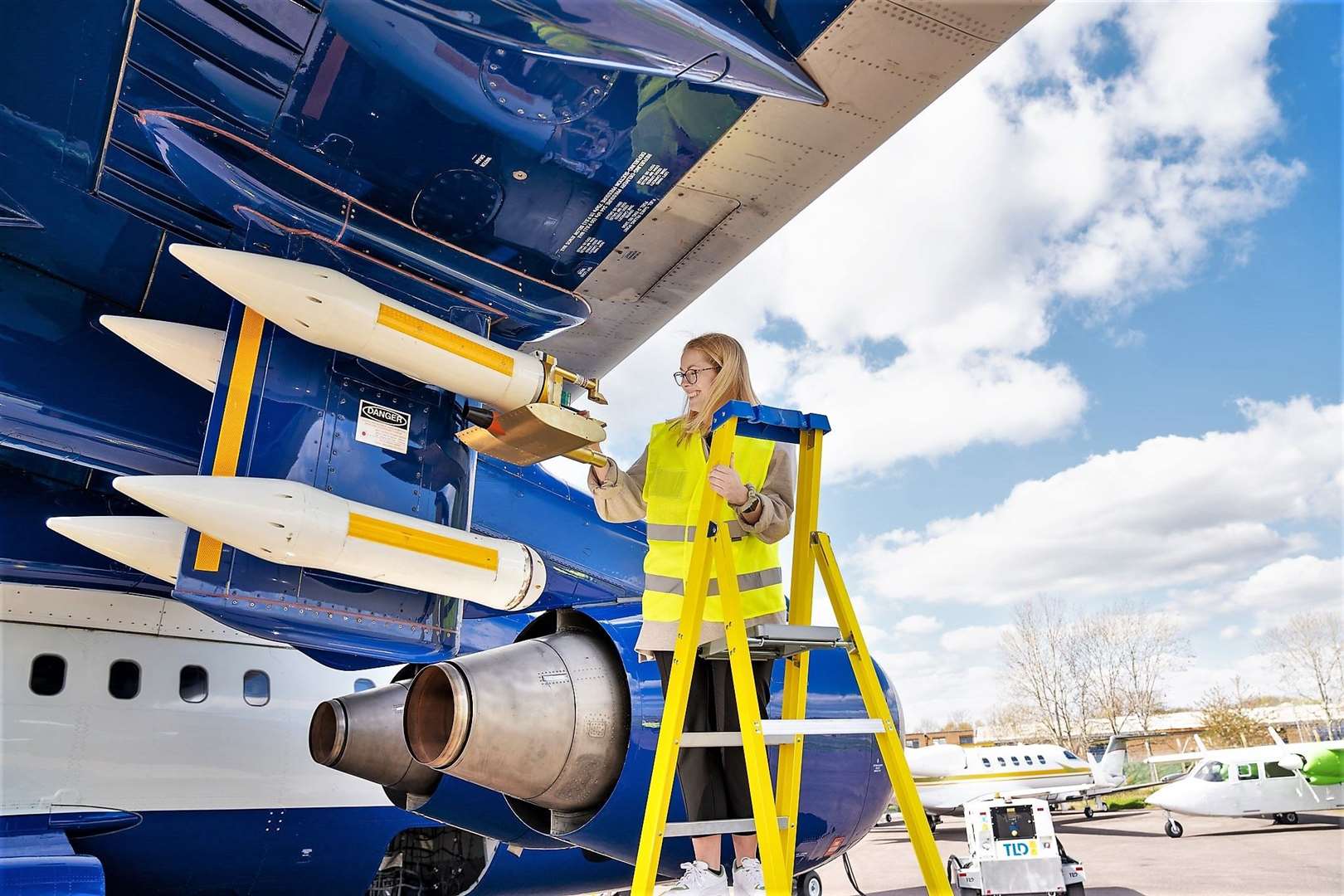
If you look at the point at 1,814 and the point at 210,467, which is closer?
the point at 210,467

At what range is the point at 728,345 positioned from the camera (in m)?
3.14

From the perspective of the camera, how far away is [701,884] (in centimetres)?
249

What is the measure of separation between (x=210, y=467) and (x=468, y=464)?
1135 millimetres

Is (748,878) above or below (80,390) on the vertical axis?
below

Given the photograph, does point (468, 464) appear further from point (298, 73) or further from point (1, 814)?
point (1, 814)

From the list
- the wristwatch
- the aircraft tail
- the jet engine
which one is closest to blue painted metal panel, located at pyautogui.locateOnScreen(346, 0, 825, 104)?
the wristwatch

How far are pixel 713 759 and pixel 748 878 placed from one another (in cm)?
42

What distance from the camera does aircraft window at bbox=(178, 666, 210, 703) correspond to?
15.0 feet

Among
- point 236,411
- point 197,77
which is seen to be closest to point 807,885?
point 236,411

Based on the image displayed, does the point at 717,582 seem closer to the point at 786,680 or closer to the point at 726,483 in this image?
the point at 786,680

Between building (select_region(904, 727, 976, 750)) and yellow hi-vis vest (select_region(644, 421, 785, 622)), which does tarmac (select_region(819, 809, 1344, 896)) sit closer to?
yellow hi-vis vest (select_region(644, 421, 785, 622))

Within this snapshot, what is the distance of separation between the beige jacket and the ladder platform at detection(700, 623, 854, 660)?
0.20 m

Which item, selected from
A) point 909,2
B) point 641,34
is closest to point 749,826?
point 641,34

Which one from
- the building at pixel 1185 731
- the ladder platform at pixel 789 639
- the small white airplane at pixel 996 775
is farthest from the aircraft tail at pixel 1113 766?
the ladder platform at pixel 789 639
